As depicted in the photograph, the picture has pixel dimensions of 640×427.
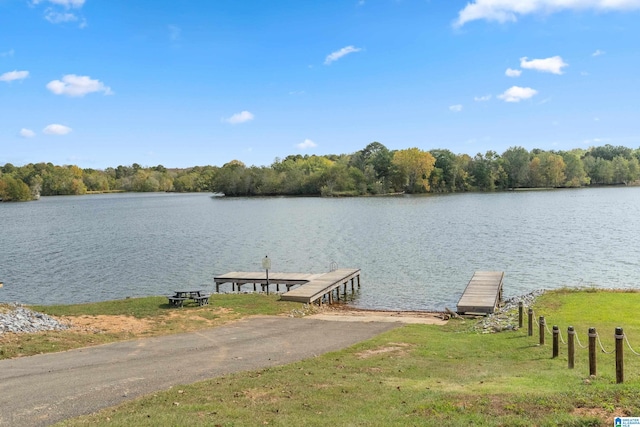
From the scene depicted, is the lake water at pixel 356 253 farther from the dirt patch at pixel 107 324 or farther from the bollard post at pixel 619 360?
the bollard post at pixel 619 360

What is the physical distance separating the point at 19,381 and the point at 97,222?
77.6m

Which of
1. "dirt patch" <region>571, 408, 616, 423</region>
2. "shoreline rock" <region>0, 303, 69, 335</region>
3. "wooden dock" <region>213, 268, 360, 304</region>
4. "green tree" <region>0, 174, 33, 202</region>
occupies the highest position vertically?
"green tree" <region>0, 174, 33, 202</region>

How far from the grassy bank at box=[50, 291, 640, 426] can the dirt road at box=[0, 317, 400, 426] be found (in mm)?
995

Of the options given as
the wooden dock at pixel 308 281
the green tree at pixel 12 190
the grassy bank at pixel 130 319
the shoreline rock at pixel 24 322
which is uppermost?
the green tree at pixel 12 190

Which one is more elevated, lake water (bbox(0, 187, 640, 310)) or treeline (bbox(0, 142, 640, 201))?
treeline (bbox(0, 142, 640, 201))

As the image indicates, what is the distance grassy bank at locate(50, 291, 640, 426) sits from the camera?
885 centimetres

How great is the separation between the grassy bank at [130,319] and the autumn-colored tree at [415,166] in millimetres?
126305

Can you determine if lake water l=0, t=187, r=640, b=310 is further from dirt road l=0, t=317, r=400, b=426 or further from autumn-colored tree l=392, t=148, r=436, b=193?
autumn-colored tree l=392, t=148, r=436, b=193

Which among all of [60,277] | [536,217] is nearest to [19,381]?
[60,277]

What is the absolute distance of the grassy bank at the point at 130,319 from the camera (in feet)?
54.5

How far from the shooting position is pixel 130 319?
71.5ft

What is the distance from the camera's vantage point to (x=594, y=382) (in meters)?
10.9

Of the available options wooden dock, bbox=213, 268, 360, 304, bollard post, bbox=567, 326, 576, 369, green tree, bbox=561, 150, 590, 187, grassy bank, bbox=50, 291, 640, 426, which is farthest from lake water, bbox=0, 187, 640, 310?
green tree, bbox=561, 150, 590, 187

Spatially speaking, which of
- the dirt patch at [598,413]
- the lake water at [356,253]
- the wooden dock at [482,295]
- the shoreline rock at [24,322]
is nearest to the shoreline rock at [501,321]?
the wooden dock at [482,295]
